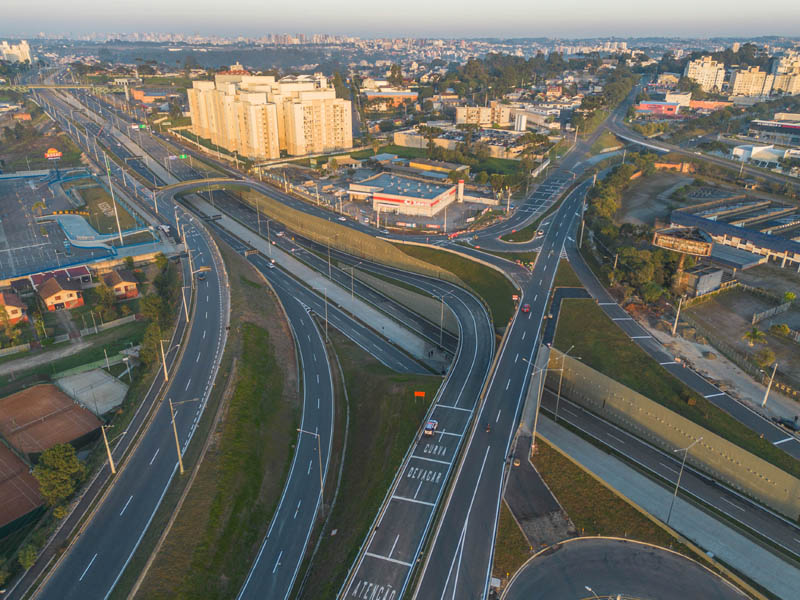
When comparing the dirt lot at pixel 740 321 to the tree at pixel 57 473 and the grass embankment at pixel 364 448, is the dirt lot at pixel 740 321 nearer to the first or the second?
the grass embankment at pixel 364 448

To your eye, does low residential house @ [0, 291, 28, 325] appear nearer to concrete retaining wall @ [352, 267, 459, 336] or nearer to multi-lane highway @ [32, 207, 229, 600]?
multi-lane highway @ [32, 207, 229, 600]

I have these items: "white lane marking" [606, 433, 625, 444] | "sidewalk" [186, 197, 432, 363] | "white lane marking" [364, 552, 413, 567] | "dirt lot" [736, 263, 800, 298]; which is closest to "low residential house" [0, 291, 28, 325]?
"sidewalk" [186, 197, 432, 363]

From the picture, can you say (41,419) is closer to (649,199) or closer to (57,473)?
(57,473)

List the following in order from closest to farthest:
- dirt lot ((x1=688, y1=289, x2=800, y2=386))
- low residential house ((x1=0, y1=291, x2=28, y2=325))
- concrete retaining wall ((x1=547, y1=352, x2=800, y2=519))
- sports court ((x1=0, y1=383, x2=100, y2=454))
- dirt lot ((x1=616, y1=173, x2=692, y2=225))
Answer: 1. concrete retaining wall ((x1=547, y1=352, x2=800, y2=519))
2. sports court ((x1=0, y1=383, x2=100, y2=454))
3. dirt lot ((x1=688, y1=289, x2=800, y2=386))
4. low residential house ((x1=0, y1=291, x2=28, y2=325))
5. dirt lot ((x1=616, y1=173, x2=692, y2=225))

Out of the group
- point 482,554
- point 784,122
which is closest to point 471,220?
point 482,554

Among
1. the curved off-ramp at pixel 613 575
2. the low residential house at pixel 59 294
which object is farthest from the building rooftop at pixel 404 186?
the curved off-ramp at pixel 613 575

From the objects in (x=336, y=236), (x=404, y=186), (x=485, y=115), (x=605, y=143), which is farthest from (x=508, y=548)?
(x=485, y=115)
